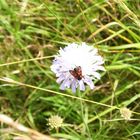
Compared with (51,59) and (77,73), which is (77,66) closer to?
(77,73)

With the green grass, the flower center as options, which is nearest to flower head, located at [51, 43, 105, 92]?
the flower center

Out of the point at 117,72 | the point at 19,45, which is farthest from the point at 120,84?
the point at 19,45

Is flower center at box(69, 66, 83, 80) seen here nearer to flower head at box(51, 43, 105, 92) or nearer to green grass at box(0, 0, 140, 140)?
flower head at box(51, 43, 105, 92)

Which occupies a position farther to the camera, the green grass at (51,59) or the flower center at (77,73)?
the green grass at (51,59)

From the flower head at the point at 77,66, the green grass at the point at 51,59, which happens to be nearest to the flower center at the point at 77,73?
the flower head at the point at 77,66

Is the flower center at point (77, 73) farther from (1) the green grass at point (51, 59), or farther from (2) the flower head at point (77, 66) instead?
(1) the green grass at point (51, 59)
